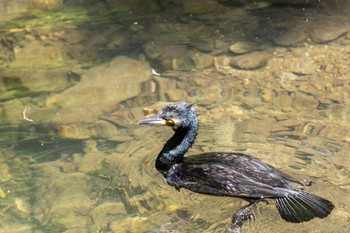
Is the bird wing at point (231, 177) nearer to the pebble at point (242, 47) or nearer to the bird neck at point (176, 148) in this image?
the bird neck at point (176, 148)

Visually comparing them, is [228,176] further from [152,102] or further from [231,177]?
[152,102]

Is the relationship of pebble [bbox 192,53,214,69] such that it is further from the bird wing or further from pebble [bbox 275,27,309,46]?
the bird wing

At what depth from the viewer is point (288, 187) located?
5.77 meters

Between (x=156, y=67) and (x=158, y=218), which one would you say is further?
(x=156, y=67)

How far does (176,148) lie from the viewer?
21.5 ft

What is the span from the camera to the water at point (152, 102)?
596 centimetres

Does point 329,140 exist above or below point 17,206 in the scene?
above

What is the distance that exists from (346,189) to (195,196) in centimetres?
158

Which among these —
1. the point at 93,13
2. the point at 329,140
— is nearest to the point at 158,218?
the point at 329,140

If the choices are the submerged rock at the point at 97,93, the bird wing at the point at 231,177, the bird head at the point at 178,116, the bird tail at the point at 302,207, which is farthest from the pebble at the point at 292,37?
the bird tail at the point at 302,207

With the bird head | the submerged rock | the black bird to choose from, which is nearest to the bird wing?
the black bird

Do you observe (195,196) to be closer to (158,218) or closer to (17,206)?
(158,218)

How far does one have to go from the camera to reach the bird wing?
19.0 feet

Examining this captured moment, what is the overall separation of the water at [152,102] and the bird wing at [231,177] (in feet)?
0.46
